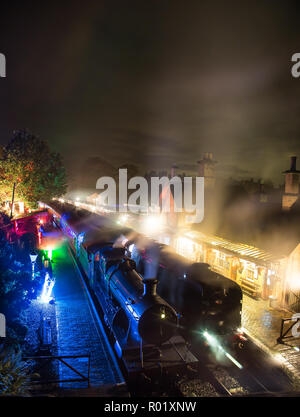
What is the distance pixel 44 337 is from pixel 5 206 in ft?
88.2

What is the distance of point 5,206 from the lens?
30297 mm

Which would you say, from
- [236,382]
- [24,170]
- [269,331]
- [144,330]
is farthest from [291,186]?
[24,170]

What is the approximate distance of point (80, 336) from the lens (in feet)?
29.1

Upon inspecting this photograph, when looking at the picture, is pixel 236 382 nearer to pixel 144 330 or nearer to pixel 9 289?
pixel 144 330

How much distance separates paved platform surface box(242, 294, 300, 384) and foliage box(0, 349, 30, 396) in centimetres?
808

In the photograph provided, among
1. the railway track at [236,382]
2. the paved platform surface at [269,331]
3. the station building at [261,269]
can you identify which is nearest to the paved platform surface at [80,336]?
the railway track at [236,382]

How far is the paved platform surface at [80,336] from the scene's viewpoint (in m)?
7.04

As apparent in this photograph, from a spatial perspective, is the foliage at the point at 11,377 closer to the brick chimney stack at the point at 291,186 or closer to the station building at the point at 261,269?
the station building at the point at 261,269

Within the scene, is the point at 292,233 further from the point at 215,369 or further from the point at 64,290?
the point at 64,290

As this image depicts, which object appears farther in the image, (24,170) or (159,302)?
(24,170)

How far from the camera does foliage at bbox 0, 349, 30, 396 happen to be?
533 centimetres

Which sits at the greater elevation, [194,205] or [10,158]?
[10,158]

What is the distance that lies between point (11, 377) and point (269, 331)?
1007 centimetres
